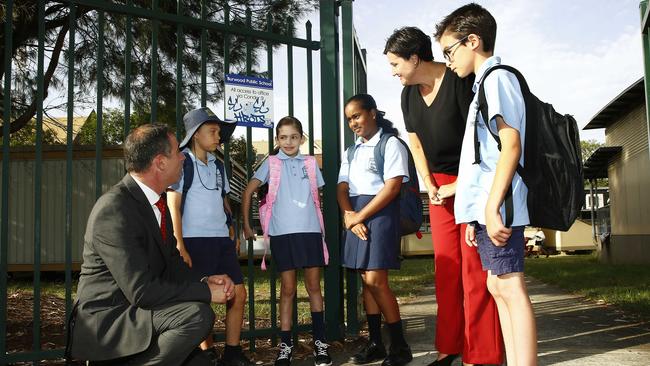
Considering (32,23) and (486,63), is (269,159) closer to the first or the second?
(486,63)

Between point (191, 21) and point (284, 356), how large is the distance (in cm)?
238

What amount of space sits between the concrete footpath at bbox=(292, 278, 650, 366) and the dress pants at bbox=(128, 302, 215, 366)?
5.25ft

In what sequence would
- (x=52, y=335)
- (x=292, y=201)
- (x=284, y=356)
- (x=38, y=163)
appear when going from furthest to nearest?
1. (x=52, y=335)
2. (x=292, y=201)
3. (x=284, y=356)
4. (x=38, y=163)

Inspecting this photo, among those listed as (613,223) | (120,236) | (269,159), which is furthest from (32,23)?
(613,223)

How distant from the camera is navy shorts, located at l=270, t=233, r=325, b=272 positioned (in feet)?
13.6

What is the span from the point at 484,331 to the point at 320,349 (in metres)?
1.19

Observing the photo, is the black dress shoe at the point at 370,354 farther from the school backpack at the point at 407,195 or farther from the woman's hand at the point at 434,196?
the woman's hand at the point at 434,196

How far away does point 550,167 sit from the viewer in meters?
2.70

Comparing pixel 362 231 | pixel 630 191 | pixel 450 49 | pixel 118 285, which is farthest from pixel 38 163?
pixel 630 191

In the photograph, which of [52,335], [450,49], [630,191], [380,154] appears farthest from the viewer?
[630,191]

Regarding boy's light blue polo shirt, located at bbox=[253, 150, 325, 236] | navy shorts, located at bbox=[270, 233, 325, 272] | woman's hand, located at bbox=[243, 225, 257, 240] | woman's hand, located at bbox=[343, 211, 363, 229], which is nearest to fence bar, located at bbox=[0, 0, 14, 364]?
woman's hand, located at bbox=[243, 225, 257, 240]

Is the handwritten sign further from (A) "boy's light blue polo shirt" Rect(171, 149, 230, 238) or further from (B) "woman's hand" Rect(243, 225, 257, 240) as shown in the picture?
(B) "woman's hand" Rect(243, 225, 257, 240)

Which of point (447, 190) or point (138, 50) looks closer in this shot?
point (447, 190)

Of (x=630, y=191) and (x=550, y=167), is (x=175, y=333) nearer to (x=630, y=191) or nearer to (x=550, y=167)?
(x=550, y=167)
